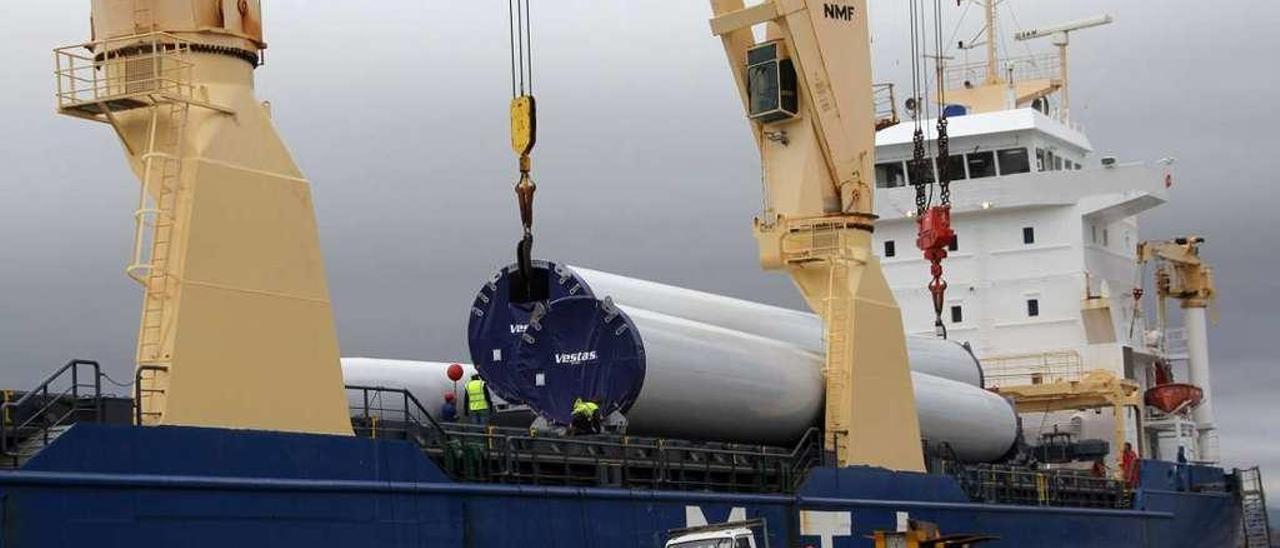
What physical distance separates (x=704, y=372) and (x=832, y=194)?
4.17 metres

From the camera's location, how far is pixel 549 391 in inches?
786

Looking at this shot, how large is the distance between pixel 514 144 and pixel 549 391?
2681 millimetres

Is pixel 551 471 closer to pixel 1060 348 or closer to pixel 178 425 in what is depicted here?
pixel 178 425

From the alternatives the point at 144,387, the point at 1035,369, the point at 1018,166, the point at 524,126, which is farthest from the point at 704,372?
the point at 1018,166

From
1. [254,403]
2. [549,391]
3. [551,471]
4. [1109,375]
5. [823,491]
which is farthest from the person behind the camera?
[1109,375]

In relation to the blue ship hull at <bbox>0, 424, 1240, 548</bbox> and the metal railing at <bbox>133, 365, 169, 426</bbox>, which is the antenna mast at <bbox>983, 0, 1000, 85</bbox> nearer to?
the blue ship hull at <bbox>0, 424, 1240, 548</bbox>

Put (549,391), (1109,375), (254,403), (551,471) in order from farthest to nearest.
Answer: (1109,375), (549,391), (551,471), (254,403)

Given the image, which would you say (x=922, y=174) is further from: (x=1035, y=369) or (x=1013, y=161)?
(x=1035, y=369)


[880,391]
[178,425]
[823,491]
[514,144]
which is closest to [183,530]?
[178,425]

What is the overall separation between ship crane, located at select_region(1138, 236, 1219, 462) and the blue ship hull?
15083 millimetres

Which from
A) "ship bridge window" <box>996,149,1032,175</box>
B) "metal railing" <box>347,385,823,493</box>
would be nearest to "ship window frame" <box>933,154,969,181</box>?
"ship bridge window" <box>996,149,1032,175</box>

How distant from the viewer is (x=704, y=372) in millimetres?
19703

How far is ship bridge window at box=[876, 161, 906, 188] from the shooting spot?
3331cm

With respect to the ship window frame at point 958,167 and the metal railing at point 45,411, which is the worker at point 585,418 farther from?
the ship window frame at point 958,167
